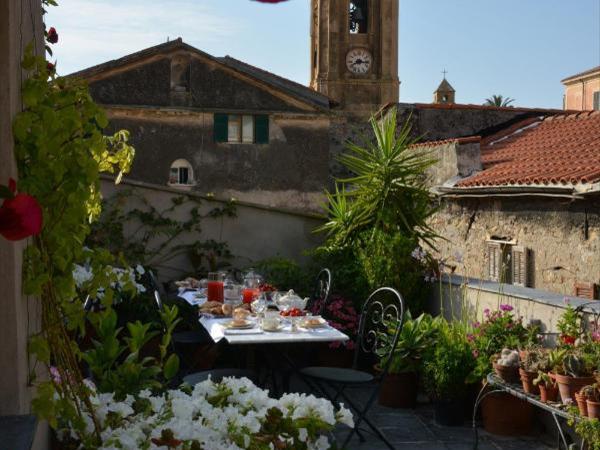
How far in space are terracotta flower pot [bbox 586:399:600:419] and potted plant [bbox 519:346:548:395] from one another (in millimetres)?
515

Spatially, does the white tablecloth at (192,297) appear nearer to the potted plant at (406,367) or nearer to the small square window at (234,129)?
the potted plant at (406,367)

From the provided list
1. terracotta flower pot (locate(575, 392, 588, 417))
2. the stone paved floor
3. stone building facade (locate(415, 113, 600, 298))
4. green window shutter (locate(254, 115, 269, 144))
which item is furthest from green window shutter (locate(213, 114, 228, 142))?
terracotta flower pot (locate(575, 392, 588, 417))

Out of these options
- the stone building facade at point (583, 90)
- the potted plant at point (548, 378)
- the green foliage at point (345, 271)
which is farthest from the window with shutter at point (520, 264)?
the stone building facade at point (583, 90)

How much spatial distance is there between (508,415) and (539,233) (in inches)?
208

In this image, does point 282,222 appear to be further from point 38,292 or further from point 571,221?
point 38,292

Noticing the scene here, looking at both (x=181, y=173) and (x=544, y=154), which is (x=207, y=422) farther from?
(x=181, y=173)

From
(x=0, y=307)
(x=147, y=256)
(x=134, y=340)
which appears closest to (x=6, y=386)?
(x=0, y=307)

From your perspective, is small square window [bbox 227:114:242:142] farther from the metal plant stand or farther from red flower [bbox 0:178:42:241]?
red flower [bbox 0:178:42:241]

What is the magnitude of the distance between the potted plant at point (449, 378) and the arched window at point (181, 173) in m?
15.7

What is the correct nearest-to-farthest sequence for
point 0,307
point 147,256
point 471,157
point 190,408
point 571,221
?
point 0,307 → point 190,408 → point 147,256 → point 571,221 → point 471,157

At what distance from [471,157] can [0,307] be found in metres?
11.9

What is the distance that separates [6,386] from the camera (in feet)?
5.70

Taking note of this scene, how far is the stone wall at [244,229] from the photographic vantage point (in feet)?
28.3

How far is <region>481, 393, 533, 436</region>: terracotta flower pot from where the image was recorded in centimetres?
539
